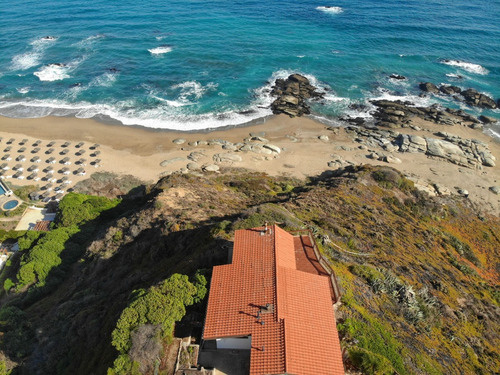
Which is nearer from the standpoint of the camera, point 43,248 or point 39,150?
point 43,248

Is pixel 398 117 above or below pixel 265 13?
below

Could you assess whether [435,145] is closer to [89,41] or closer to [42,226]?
[42,226]

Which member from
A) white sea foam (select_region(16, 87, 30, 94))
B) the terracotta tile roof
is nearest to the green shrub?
the terracotta tile roof

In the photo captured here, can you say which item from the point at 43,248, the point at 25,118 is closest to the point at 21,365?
the point at 43,248

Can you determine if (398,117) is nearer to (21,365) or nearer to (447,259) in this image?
(447,259)

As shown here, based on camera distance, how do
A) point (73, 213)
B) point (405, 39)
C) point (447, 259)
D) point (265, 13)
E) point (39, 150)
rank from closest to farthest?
point (447, 259), point (73, 213), point (39, 150), point (405, 39), point (265, 13)

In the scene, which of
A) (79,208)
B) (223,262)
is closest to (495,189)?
(223,262)

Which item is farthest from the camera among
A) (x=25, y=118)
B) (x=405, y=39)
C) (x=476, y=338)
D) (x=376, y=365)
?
(x=405, y=39)
